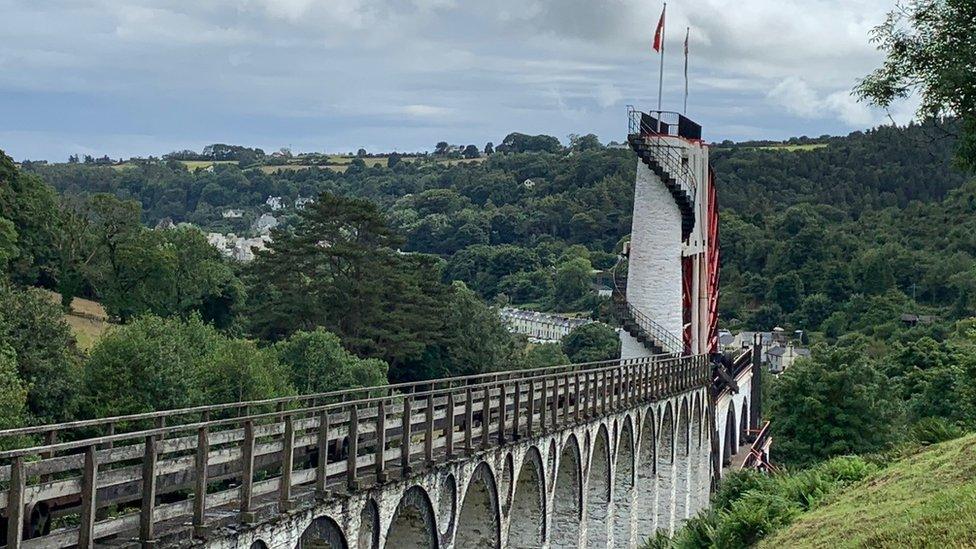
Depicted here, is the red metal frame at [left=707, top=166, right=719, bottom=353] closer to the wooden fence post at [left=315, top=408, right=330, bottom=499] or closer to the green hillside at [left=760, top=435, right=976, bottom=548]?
the green hillside at [left=760, top=435, right=976, bottom=548]

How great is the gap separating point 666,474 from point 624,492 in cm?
401

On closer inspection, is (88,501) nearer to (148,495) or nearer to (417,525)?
(148,495)

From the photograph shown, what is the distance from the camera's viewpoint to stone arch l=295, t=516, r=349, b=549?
13.0 m

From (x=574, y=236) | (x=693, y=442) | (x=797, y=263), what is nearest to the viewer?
(x=693, y=442)

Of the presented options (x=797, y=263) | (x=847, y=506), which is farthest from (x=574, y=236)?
(x=847, y=506)

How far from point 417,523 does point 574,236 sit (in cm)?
13346

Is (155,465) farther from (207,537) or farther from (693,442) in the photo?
(693,442)

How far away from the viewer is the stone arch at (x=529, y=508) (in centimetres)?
2153

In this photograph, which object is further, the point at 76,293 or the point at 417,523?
the point at 76,293

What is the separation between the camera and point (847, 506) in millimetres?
18375

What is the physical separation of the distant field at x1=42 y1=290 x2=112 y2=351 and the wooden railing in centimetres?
4149

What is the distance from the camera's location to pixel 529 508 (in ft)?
71.4

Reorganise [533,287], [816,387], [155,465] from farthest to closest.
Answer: [533,287] → [816,387] → [155,465]

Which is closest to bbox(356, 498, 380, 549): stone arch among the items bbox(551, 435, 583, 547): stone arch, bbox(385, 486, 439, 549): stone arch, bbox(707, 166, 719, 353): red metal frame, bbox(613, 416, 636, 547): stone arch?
bbox(385, 486, 439, 549): stone arch
